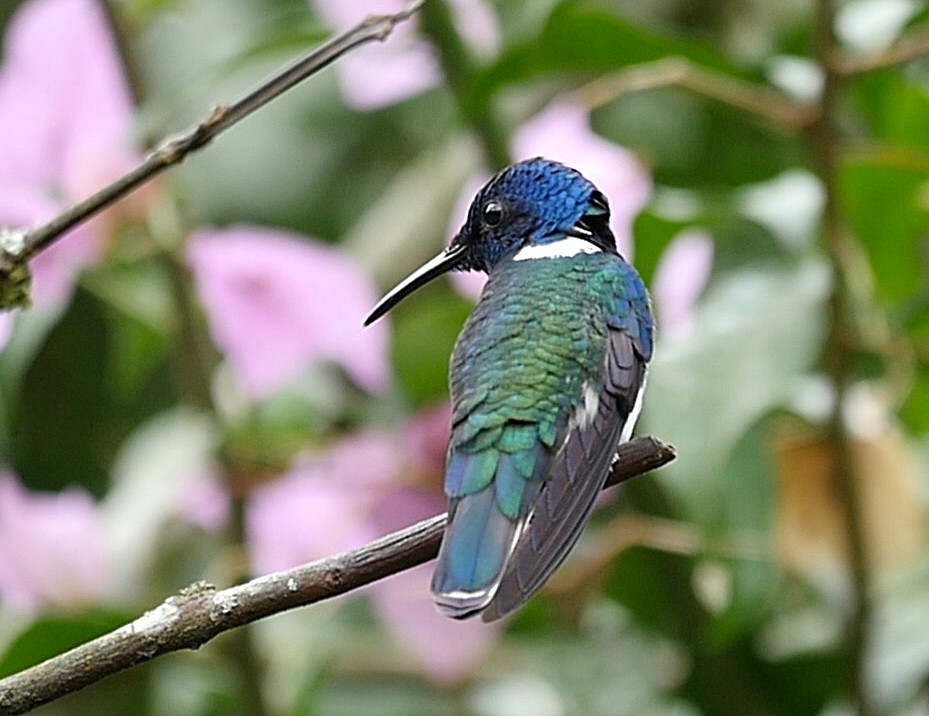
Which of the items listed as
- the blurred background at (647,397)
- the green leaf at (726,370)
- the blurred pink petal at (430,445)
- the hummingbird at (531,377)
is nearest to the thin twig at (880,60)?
the blurred background at (647,397)

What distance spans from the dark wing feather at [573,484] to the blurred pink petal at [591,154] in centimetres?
44

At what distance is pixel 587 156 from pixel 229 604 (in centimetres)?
59

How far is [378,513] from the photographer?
834 mm

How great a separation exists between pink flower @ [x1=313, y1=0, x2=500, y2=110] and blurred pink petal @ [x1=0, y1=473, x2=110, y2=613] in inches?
10.4

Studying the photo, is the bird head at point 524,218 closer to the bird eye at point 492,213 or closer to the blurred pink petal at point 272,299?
the bird eye at point 492,213

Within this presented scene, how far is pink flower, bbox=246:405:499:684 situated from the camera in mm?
821

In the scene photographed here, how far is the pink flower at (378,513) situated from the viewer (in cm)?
82

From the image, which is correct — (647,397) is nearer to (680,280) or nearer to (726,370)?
(726,370)

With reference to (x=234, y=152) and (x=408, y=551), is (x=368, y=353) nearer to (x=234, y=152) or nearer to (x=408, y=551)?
(x=408, y=551)

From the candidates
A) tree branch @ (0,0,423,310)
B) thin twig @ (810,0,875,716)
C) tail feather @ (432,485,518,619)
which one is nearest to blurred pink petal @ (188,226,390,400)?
thin twig @ (810,0,875,716)

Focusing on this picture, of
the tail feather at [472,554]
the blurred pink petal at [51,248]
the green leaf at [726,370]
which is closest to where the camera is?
the tail feather at [472,554]

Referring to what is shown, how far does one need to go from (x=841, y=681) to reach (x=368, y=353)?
0.28 meters

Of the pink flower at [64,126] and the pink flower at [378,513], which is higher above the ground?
the pink flower at [64,126]

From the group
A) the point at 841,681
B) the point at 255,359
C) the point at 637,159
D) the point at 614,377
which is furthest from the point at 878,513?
the point at 614,377
